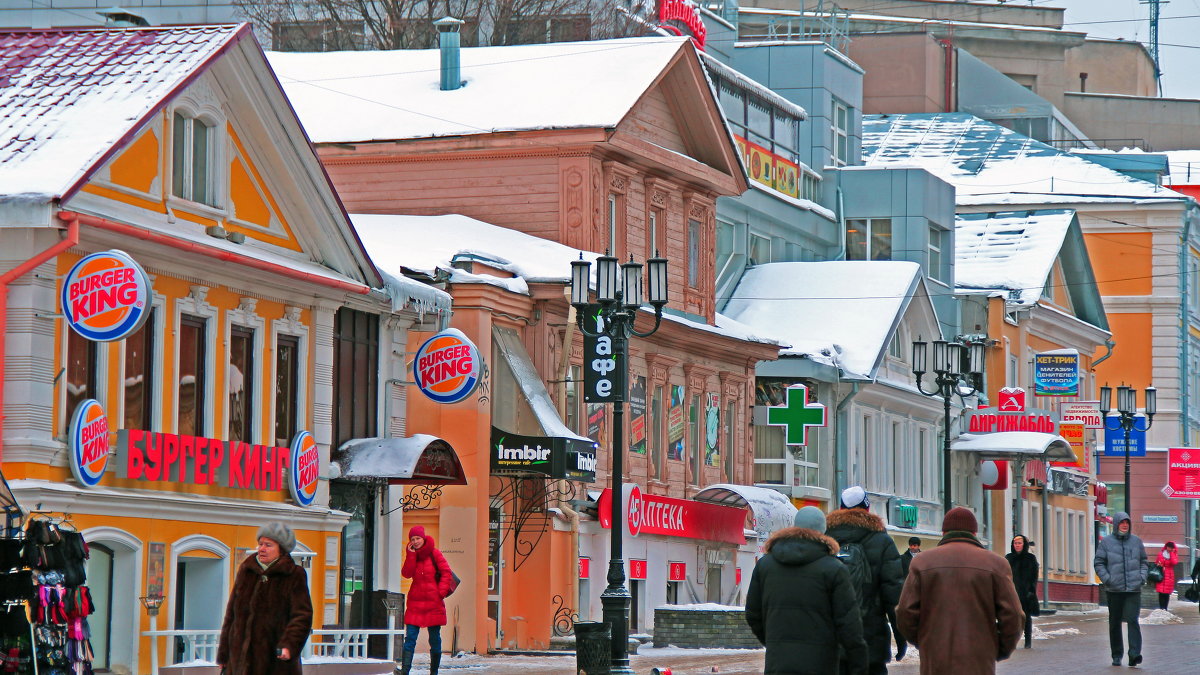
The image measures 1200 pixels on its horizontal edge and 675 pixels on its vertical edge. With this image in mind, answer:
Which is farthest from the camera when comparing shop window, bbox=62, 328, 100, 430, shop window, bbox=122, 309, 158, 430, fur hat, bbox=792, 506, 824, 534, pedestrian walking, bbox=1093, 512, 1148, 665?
pedestrian walking, bbox=1093, 512, 1148, 665

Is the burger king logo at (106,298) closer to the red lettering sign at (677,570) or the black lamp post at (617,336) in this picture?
the black lamp post at (617,336)

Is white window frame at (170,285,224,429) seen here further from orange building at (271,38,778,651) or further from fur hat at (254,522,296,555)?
fur hat at (254,522,296,555)

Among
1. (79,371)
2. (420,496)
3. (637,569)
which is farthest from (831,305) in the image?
(79,371)

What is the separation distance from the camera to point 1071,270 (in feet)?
198

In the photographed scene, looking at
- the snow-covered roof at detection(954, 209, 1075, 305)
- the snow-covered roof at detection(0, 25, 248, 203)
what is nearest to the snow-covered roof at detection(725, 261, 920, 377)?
the snow-covered roof at detection(954, 209, 1075, 305)

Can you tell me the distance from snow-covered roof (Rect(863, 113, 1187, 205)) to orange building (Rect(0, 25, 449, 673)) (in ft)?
133

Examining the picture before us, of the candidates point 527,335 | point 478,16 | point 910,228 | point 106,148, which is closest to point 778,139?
point 910,228

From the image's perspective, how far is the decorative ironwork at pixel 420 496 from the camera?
93.4 feet

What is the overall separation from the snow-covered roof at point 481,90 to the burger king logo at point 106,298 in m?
14.3

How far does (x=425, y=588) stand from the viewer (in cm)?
2183

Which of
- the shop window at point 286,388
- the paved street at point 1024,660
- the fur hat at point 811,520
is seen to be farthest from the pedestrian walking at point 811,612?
the shop window at point 286,388

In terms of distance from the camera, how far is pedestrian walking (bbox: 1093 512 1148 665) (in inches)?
909

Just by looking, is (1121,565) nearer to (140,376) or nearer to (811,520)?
(140,376)

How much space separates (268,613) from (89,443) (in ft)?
24.7
